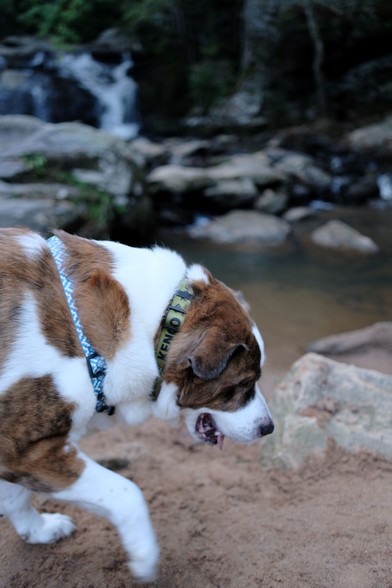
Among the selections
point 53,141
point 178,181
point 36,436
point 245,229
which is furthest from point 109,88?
point 36,436

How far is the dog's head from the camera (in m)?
2.45

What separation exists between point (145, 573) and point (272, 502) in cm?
110

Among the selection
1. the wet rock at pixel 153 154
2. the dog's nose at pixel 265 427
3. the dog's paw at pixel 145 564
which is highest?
the dog's nose at pixel 265 427

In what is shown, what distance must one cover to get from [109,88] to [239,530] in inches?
869

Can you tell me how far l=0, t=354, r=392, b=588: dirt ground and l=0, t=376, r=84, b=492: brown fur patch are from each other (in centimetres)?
66

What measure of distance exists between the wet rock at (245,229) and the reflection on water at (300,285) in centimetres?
40

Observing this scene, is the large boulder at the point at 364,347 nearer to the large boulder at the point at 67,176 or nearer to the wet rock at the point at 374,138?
the large boulder at the point at 67,176

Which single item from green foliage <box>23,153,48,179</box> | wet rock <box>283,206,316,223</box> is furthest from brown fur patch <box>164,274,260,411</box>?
wet rock <box>283,206,316,223</box>

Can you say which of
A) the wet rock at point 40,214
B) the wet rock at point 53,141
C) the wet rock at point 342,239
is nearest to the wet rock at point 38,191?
the wet rock at point 40,214

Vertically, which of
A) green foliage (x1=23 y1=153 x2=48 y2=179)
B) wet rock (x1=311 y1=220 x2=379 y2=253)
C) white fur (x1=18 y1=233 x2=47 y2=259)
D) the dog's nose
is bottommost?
wet rock (x1=311 y1=220 x2=379 y2=253)

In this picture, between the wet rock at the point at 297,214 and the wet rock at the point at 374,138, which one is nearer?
the wet rock at the point at 297,214

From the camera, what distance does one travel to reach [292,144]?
59.2 ft

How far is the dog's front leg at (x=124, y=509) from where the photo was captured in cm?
Answer: 239

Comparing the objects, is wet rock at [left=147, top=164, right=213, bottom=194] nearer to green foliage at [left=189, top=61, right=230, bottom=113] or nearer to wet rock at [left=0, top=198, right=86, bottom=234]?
wet rock at [left=0, top=198, right=86, bottom=234]
